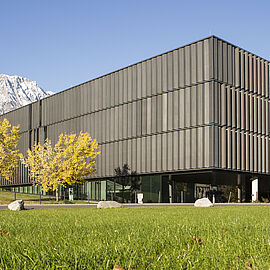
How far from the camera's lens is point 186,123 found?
4688 cm

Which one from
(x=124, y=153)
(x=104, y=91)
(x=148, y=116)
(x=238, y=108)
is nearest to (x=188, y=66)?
(x=238, y=108)

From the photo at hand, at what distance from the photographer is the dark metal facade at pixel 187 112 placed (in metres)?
45.5

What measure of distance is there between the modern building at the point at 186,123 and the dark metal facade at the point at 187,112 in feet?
0.36

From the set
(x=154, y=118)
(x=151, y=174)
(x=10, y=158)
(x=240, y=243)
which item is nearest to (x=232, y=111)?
(x=154, y=118)

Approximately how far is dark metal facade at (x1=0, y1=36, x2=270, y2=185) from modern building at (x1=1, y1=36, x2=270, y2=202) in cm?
11

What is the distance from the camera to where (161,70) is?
50.1 metres

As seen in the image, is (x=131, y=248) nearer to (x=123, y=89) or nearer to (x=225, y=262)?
(x=225, y=262)

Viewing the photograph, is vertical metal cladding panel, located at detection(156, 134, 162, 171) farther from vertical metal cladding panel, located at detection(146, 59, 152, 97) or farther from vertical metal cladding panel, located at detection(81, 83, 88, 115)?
vertical metal cladding panel, located at detection(81, 83, 88, 115)

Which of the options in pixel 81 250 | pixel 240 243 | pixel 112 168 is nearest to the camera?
pixel 81 250

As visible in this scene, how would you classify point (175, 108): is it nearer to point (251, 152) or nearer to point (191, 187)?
point (251, 152)

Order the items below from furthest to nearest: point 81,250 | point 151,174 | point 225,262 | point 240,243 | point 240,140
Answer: point 151,174 < point 240,140 < point 240,243 < point 81,250 < point 225,262

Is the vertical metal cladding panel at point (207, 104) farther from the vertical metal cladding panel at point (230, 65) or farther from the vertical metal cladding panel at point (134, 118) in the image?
the vertical metal cladding panel at point (134, 118)

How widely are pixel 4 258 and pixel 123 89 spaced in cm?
5184

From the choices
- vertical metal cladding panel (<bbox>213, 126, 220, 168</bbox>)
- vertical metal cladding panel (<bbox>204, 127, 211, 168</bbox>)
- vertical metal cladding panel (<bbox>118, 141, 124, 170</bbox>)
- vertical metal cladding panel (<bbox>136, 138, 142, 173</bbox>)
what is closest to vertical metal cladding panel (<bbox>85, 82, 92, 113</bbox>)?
vertical metal cladding panel (<bbox>118, 141, 124, 170</bbox>)
